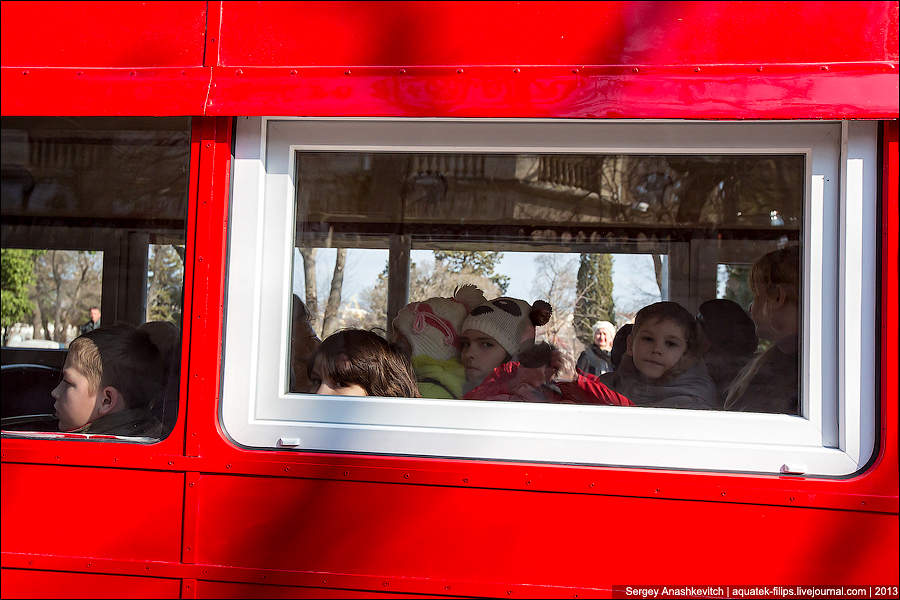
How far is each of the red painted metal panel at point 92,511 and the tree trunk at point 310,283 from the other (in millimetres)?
451

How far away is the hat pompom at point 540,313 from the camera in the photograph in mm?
1922

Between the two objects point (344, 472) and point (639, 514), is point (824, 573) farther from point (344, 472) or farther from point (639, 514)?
point (344, 472)

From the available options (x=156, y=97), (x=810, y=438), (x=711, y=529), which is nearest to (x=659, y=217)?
(x=810, y=438)

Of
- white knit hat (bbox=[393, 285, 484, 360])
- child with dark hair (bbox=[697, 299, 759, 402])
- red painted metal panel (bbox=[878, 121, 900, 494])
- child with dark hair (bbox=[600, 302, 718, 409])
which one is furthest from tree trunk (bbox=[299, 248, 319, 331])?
red painted metal panel (bbox=[878, 121, 900, 494])

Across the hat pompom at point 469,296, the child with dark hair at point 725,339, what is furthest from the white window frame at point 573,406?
the hat pompom at point 469,296

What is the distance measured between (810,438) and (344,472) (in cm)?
93

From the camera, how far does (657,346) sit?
170 centimetres

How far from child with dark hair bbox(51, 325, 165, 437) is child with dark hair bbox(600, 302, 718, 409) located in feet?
3.47

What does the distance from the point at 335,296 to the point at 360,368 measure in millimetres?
239

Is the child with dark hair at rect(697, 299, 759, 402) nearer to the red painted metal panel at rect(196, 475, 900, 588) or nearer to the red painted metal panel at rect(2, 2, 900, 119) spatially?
the red painted metal panel at rect(196, 475, 900, 588)

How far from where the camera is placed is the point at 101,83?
1.46m

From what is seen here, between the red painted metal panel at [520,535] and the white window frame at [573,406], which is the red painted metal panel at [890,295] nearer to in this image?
the white window frame at [573,406]

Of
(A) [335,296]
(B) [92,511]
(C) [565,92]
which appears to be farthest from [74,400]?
(C) [565,92]

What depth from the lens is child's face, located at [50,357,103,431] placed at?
5.38 feet
